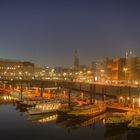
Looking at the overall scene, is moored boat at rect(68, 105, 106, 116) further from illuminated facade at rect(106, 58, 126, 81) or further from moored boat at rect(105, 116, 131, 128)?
illuminated facade at rect(106, 58, 126, 81)

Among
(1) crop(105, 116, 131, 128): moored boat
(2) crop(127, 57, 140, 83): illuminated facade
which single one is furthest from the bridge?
(1) crop(105, 116, 131, 128): moored boat

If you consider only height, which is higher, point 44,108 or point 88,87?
point 88,87

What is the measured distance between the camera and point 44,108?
6050cm

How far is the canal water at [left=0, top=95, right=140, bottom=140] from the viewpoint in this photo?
148 ft

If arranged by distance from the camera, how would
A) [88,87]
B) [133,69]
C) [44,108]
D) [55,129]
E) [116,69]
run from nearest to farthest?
[55,129] → [44,108] → [88,87] → [133,69] → [116,69]

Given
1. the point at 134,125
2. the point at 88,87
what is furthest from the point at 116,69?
the point at 134,125

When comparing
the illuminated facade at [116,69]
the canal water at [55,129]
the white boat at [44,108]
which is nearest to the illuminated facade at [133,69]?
the illuminated facade at [116,69]

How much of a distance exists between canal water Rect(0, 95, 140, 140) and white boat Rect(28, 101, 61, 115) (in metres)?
1.27

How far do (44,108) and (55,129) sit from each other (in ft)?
38.5

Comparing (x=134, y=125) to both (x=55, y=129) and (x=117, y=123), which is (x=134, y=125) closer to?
(x=117, y=123)

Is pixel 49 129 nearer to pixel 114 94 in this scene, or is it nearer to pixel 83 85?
pixel 114 94

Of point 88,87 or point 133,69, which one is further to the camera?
point 133,69

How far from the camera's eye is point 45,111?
5997cm

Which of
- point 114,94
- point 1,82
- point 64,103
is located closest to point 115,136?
point 64,103
